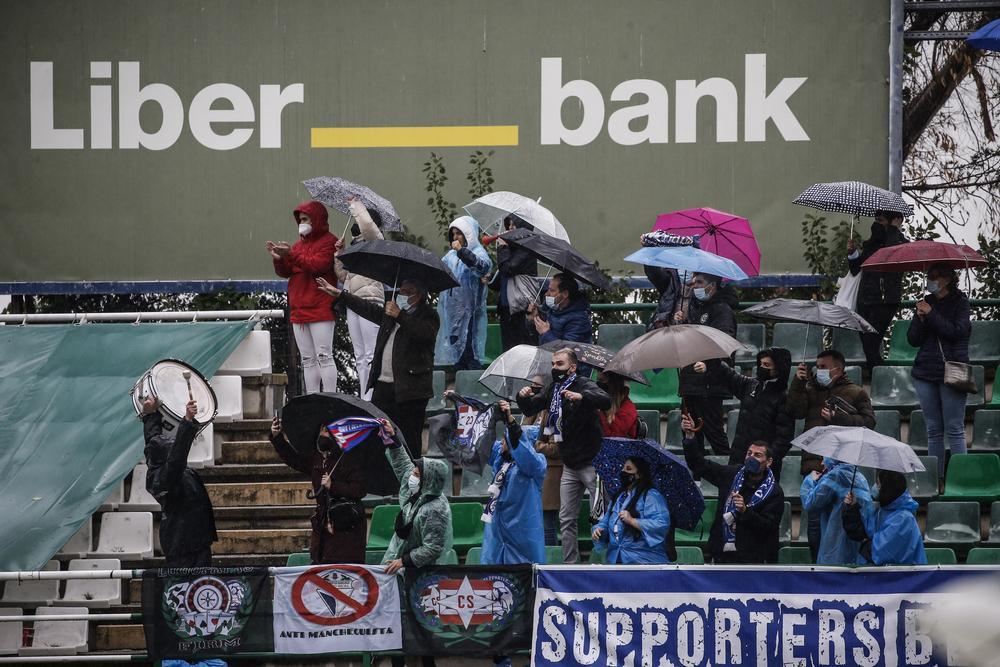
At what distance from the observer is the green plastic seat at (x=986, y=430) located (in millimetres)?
13781

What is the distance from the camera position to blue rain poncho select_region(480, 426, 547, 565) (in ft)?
35.0

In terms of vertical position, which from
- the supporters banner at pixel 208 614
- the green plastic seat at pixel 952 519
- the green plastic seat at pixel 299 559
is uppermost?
the green plastic seat at pixel 952 519

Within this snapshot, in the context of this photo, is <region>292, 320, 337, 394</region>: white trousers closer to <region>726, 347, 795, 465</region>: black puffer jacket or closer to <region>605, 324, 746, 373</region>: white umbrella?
<region>605, 324, 746, 373</region>: white umbrella

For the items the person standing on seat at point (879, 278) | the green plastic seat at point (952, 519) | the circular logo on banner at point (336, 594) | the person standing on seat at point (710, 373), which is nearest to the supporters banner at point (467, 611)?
the circular logo on banner at point (336, 594)

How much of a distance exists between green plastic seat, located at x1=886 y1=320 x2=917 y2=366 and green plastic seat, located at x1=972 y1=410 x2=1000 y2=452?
1657mm

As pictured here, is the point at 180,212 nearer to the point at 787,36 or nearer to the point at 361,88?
the point at 361,88

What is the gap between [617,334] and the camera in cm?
1512

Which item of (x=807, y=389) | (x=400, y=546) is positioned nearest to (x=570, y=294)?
(x=807, y=389)

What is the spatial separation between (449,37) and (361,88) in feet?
3.59

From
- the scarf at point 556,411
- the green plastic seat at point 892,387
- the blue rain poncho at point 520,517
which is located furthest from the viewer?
the green plastic seat at point 892,387

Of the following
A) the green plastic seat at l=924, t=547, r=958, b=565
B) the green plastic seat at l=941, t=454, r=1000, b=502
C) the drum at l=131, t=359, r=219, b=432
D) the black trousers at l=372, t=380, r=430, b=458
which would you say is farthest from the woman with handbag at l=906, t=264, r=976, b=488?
the drum at l=131, t=359, r=219, b=432

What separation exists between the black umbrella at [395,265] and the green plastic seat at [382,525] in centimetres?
176

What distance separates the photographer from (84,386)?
46.0ft

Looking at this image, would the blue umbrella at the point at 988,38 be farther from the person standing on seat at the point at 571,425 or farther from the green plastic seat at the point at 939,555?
the person standing on seat at the point at 571,425
